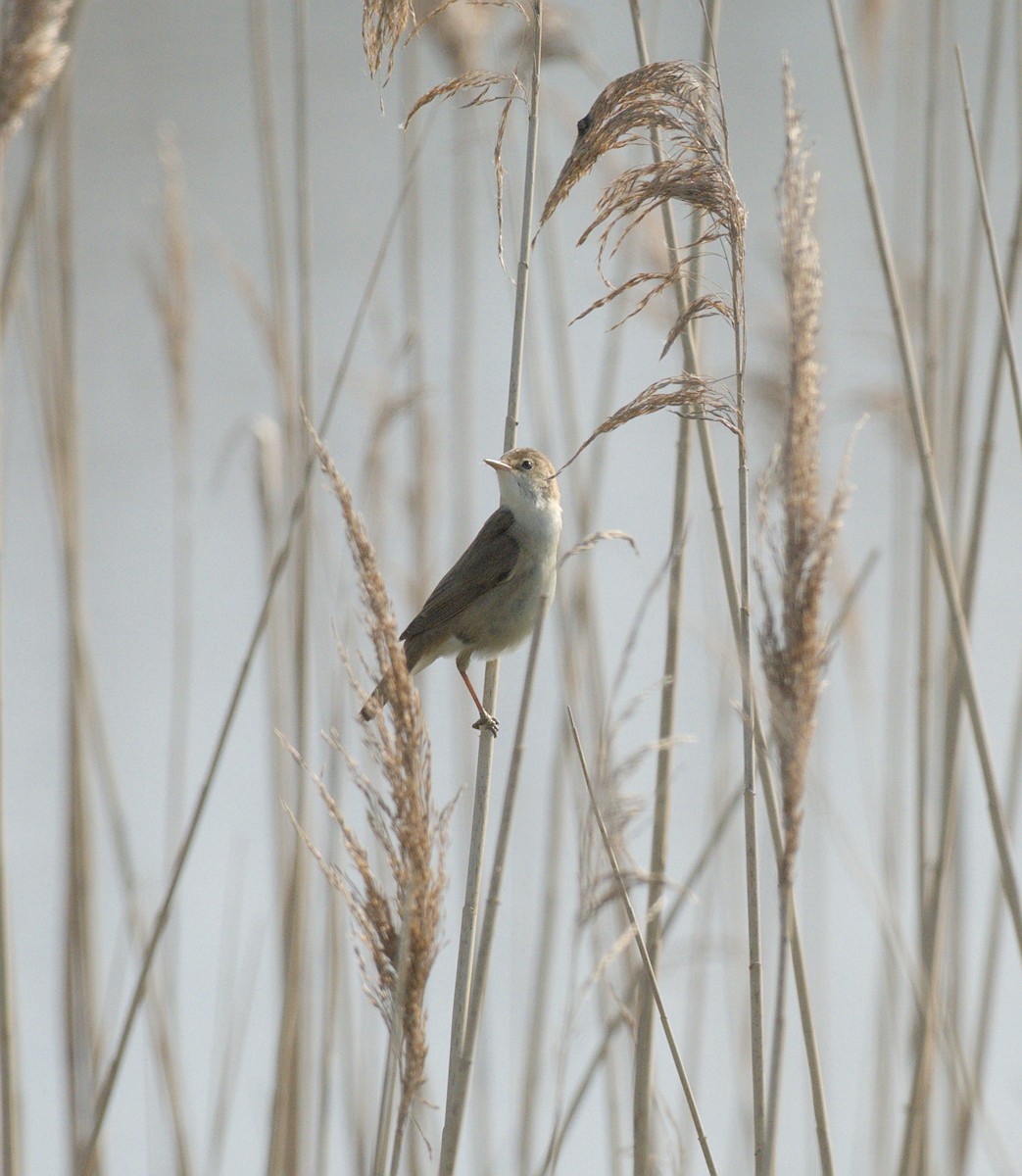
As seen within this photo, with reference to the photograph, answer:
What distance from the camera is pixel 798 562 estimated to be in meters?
1.59

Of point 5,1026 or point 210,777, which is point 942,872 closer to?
point 210,777

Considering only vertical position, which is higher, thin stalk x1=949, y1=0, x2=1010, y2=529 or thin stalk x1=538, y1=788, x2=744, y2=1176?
thin stalk x1=949, y1=0, x2=1010, y2=529

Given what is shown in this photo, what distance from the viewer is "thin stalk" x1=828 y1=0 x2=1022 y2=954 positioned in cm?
210

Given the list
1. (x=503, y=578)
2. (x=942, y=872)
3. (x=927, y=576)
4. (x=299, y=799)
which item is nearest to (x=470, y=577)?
(x=503, y=578)

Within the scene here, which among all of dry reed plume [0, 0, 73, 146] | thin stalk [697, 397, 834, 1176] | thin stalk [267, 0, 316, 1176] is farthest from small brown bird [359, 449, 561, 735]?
dry reed plume [0, 0, 73, 146]

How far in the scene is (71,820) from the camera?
2.64m

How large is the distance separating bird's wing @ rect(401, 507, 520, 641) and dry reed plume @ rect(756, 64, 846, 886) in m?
1.06

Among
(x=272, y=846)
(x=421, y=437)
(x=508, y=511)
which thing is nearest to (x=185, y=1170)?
(x=272, y=846)

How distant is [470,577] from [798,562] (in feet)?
3.81

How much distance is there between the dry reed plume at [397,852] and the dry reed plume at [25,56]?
733 mm

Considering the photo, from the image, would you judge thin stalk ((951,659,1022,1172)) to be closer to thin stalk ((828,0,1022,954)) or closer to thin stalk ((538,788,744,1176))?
thin stalk ((828,0,1022,954))

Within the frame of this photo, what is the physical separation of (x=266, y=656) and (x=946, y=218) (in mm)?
1920

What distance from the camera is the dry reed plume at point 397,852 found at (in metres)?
1.52

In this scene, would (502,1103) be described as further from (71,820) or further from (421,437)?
(421,437)
